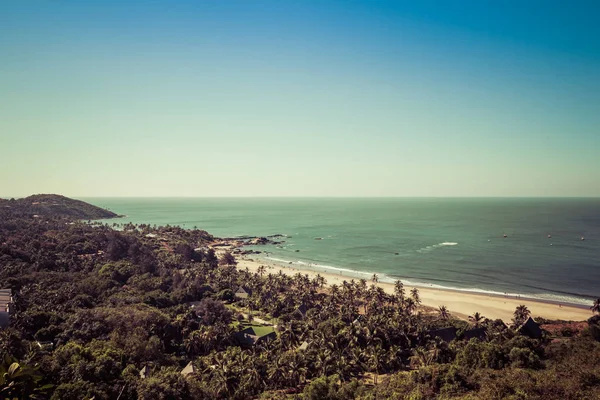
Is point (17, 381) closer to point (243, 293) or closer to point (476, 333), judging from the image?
point (243, 293)

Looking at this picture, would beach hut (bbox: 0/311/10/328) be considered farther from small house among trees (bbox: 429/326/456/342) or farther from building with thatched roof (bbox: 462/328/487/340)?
building with thatched roof (bbox: 462/328/487/340)

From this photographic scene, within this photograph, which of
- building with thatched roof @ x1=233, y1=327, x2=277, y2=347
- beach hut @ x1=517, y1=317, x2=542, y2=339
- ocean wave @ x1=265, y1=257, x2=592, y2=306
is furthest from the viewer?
ocean wave @ x1=265, y1=257, x2=592, y2=306

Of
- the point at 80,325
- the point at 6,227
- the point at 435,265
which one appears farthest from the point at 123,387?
the point at 6,227

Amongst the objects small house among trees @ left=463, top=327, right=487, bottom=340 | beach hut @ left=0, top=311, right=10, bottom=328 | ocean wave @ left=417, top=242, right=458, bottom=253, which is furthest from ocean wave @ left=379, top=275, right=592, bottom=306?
beach hut @ left=0, top=311, right=10, bottom=328

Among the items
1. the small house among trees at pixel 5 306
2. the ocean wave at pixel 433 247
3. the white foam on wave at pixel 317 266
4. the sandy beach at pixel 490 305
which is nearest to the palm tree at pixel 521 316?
the sandy beach at pixel 490 305

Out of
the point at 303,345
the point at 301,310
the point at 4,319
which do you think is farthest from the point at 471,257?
the point at 4,319

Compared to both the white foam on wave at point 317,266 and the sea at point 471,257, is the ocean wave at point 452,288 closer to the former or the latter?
the white foam on wave at point 317,266

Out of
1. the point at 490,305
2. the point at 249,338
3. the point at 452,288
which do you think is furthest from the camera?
the point at 452,288

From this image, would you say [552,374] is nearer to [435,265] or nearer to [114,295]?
[114,295]
